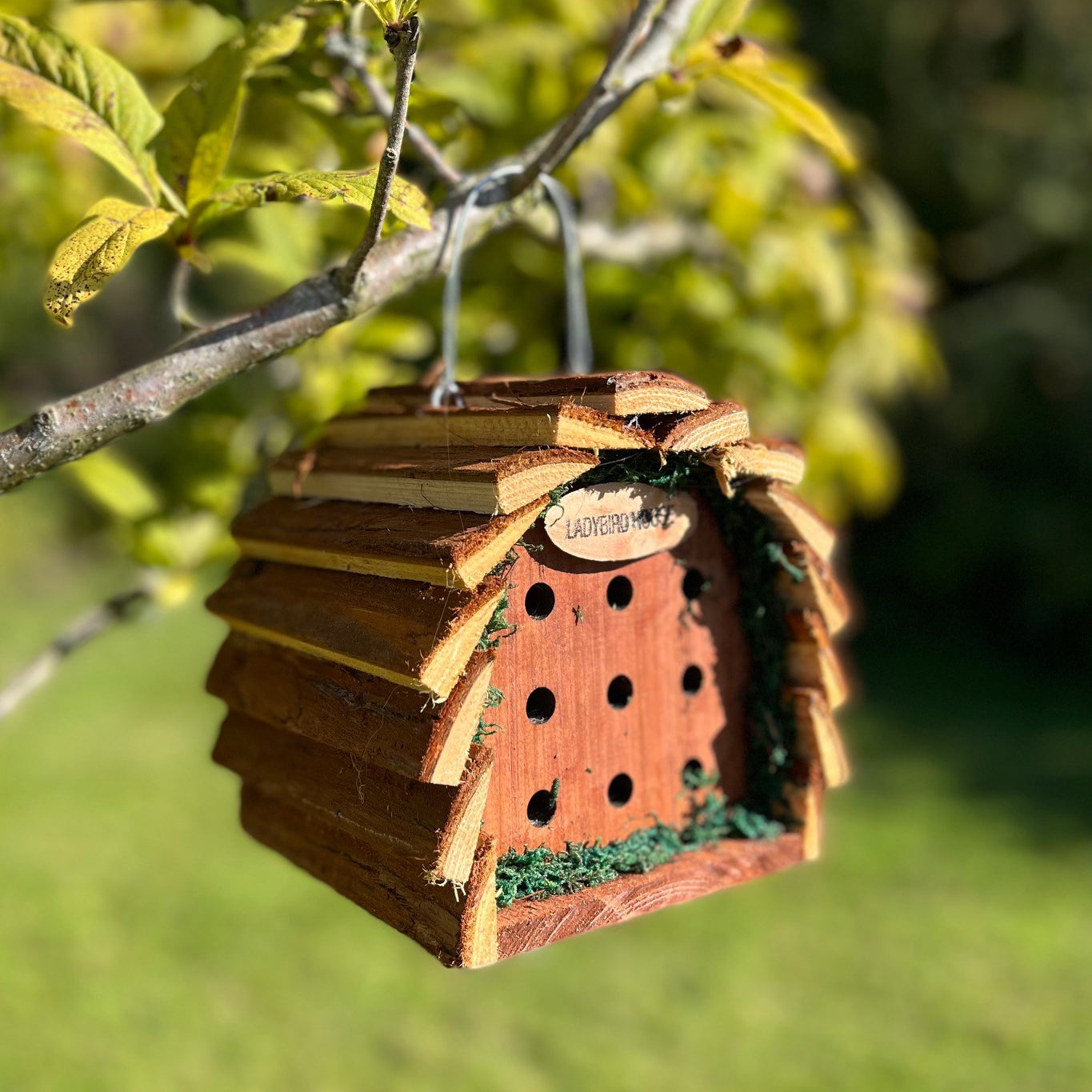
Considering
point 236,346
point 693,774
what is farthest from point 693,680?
point 236,346

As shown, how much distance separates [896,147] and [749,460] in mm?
7201

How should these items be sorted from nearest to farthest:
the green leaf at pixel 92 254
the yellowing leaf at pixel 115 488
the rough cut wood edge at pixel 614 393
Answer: the green leaf at pixel 92 254 < the rough cut wood edge at pixel 614 393 < the yellowing leaf at pixel 115 488

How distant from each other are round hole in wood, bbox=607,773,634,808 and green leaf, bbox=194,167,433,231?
25.7 inches

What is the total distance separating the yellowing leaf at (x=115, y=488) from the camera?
5.56ft

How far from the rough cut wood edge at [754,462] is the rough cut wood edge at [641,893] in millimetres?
419

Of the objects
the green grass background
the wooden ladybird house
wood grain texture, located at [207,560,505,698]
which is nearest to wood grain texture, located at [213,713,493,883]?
the wooden ladybird house

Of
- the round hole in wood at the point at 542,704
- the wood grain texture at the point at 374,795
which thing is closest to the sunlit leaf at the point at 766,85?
the round hole in wood at the point at 542,704

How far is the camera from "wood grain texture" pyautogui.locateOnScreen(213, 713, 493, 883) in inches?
41.4

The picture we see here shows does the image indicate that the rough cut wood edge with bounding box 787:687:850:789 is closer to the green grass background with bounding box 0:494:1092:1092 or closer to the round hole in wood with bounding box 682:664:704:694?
the round hole in wood with bounding box 682:664:704:694

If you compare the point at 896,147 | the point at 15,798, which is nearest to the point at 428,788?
the point at 15,798

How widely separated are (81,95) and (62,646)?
0.79 m

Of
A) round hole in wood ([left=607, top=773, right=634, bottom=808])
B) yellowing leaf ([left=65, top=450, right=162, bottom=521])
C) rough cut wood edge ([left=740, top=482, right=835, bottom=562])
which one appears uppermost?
yellowing leaf ([left=65, top=450, right=162, bottom=521])

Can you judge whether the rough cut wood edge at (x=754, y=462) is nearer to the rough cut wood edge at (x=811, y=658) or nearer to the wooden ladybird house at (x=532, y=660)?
the wooden ladybird house at (x=532, y=660)

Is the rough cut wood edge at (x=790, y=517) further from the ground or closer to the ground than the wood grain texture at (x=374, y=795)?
further from the ground
